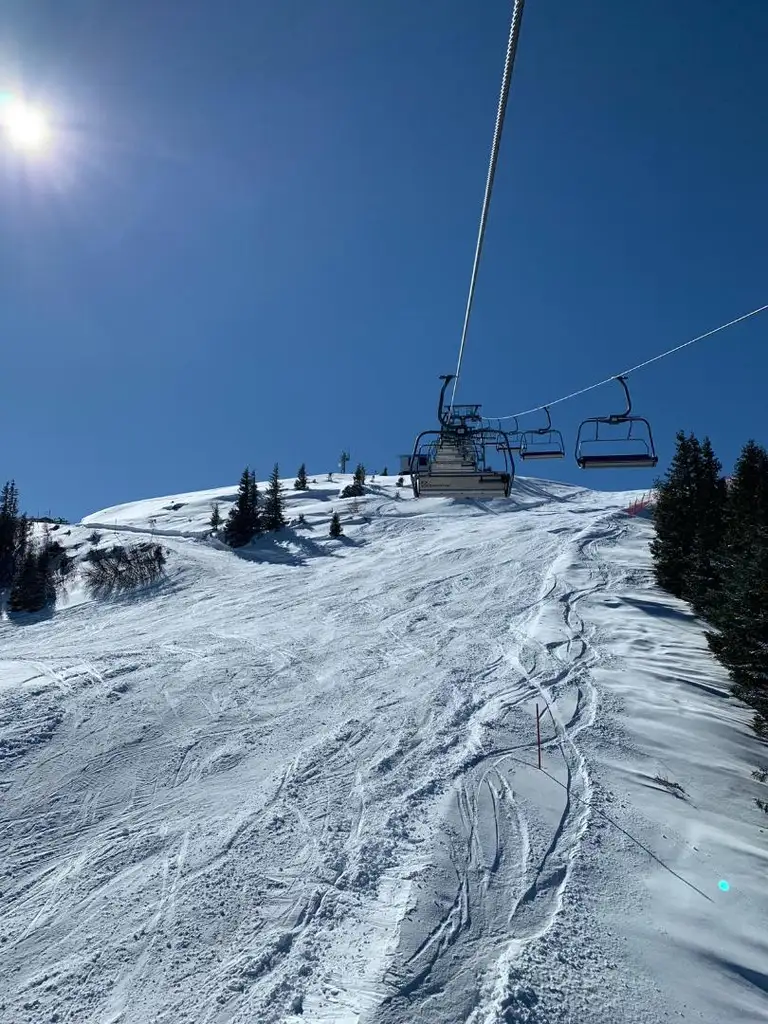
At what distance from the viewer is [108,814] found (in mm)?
9422

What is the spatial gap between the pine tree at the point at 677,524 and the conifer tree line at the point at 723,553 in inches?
1.6

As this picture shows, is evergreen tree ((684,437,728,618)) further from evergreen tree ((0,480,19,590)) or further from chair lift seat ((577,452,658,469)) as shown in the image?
evergreen tree ((0,480,19,590))

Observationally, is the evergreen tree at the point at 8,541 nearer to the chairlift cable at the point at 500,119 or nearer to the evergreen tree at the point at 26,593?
the evergreen tree at the point at 26,593

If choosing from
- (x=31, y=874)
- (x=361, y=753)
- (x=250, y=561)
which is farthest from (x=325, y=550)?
(x=31, y=874)

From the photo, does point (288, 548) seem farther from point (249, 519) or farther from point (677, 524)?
point (677, 524)

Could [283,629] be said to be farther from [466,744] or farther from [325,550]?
[325,550]

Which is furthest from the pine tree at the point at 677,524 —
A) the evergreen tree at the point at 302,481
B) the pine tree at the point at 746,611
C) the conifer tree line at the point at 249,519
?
the evergreen tree at the point at 302,481

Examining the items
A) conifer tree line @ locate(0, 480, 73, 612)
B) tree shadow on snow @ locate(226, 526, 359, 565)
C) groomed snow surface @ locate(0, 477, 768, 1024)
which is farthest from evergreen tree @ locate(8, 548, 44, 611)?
tree shadow on snow @ locate(226, 526, 359, 565)

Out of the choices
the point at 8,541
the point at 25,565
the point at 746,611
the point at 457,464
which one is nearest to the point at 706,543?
the point at 746,611

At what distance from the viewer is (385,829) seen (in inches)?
350

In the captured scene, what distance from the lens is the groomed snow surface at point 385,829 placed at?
6.13m

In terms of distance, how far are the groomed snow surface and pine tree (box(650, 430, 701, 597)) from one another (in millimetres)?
3156

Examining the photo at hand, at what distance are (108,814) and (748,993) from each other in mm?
10220

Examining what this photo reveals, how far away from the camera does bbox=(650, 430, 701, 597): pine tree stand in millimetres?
23078
